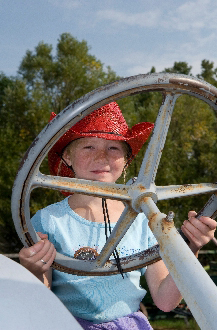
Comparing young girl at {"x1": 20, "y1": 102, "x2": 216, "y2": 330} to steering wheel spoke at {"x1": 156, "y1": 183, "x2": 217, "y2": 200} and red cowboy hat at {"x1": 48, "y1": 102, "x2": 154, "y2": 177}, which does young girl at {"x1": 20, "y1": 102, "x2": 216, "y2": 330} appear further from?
steering wheel spoke at {"x1": 156, "y1": 183, "x2": 217, "y2": 200}

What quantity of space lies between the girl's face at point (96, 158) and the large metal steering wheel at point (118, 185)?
31cm

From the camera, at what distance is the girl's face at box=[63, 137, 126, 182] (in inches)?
49.8

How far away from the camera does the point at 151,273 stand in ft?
4.43

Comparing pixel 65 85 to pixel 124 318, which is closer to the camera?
pixel 124 318

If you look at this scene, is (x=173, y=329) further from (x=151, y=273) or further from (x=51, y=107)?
(x=51, y=107)

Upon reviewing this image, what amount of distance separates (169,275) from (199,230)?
0.30 meters

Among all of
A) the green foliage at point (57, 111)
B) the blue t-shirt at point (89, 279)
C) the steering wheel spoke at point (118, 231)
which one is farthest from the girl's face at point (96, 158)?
the green foliage at point (57, 111)

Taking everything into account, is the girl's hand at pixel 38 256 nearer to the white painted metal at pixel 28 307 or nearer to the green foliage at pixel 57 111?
the white painted metal at pixel 28 307

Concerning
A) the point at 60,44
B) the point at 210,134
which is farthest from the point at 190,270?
the point at 210,134

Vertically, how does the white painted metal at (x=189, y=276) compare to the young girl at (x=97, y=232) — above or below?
below

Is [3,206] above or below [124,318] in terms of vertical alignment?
above

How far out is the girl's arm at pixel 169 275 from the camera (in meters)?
1.03

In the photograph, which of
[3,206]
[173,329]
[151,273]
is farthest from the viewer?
[3,206]

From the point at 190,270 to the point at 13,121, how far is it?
11283 mm
